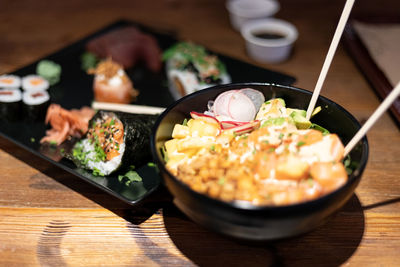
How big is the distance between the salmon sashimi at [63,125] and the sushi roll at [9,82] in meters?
0.36

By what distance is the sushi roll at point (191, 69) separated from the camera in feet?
7.48

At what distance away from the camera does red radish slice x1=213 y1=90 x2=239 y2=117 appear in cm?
147

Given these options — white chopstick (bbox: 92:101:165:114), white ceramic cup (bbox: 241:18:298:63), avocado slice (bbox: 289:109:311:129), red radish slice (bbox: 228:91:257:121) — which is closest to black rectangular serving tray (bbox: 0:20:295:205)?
white chopstick (bbox: 92:101:165:114)

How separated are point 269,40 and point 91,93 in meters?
1.21

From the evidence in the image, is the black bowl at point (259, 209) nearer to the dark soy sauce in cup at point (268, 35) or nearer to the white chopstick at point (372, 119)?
the white chopstick at point (372, 119)

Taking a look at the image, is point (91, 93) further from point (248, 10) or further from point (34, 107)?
point (248, 10)

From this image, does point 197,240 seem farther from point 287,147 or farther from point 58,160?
point 58,160

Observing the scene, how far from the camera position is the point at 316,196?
1.11 meters

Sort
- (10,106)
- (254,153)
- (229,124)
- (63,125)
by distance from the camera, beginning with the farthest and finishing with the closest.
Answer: (10,106)
(63,125)
(229,124)
(254,153)

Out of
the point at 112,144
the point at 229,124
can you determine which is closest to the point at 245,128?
the point at 229,124

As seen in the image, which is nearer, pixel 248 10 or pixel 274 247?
pixel 274 247

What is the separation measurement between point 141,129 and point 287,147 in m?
0.75

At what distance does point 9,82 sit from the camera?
214cm

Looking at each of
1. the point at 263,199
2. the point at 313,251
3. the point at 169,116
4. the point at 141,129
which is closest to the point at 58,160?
the point at 141,129
